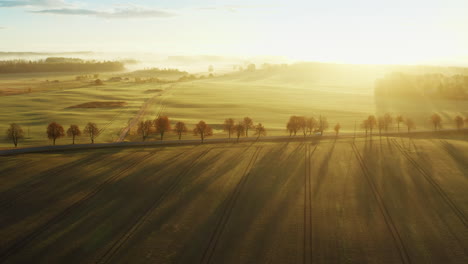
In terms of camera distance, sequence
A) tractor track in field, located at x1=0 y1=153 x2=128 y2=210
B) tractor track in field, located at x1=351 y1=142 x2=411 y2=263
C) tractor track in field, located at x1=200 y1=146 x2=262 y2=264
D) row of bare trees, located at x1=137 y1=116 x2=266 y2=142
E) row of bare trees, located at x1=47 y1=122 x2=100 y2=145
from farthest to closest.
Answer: row of bare trees, located at x1=137 y1=116 x2=266 y2=142
row of bare trees, located at x1=47 y1=122 x2=100 y2=145
tractor track in field, located at x1=0 y1=153 x2=128 y2=210
tractor track in field, located at x1=351 y1=142 x2=411 y2=263
tractor track in field, located at x1=200 y1=146 x2=262 y2=264

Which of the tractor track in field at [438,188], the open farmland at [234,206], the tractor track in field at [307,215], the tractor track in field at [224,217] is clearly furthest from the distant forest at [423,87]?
the tractor track in field at [224,217]

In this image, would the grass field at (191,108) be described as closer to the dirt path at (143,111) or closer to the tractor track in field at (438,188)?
the dirt path at (143,111)

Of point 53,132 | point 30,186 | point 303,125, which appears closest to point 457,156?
point 303,125

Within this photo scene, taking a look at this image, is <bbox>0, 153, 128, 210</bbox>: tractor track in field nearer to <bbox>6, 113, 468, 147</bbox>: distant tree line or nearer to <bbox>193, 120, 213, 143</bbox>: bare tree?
<bbox>6, 113, 468, 147</bbox>: distant tree line

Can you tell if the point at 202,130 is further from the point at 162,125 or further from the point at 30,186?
the point at 30,186

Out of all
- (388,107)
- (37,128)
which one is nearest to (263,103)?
(388,107)

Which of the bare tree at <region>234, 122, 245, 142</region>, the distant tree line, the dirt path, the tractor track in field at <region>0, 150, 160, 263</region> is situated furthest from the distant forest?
the tractor track in field at <region>0, 150, 160, 263</region>

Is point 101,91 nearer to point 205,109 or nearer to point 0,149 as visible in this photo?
point 205,109
